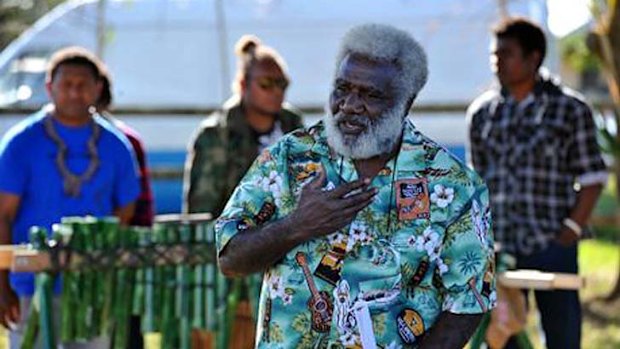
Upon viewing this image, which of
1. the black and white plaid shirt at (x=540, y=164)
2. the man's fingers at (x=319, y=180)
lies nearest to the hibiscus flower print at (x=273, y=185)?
the man's fingers at (x=319, y=180)

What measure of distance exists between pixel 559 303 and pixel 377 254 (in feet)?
9.94

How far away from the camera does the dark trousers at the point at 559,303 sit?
6855 millimetres

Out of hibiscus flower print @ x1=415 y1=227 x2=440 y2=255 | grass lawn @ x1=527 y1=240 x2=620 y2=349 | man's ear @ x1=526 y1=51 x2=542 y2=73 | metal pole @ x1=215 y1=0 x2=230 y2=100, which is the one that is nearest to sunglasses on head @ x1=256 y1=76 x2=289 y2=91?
man's ear @ x1=526 y1=51 x2=542 y2=73

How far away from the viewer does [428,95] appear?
15.0 meters

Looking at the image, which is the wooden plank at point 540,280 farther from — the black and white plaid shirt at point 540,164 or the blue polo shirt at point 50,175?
the blue polo shirt at point 50,175

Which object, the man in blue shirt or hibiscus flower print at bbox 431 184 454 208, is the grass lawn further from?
hibiscus flower print at bbox 431 184 454 208

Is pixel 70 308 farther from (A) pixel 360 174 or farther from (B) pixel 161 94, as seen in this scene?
(B) pixel 161 94

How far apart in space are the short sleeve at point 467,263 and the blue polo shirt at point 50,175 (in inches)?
111

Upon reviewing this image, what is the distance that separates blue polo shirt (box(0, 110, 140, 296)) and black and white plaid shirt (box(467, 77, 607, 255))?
174 cm

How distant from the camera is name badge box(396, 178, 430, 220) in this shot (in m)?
4.03

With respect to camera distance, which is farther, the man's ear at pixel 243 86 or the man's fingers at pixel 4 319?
the man's ear at pixel 243 86

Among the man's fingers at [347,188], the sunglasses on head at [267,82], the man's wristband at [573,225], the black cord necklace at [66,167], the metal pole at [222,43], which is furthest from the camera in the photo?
the metal pole at [222,43]

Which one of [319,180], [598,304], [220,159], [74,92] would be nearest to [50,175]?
[74,92]

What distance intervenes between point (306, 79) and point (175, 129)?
55.9 inches
